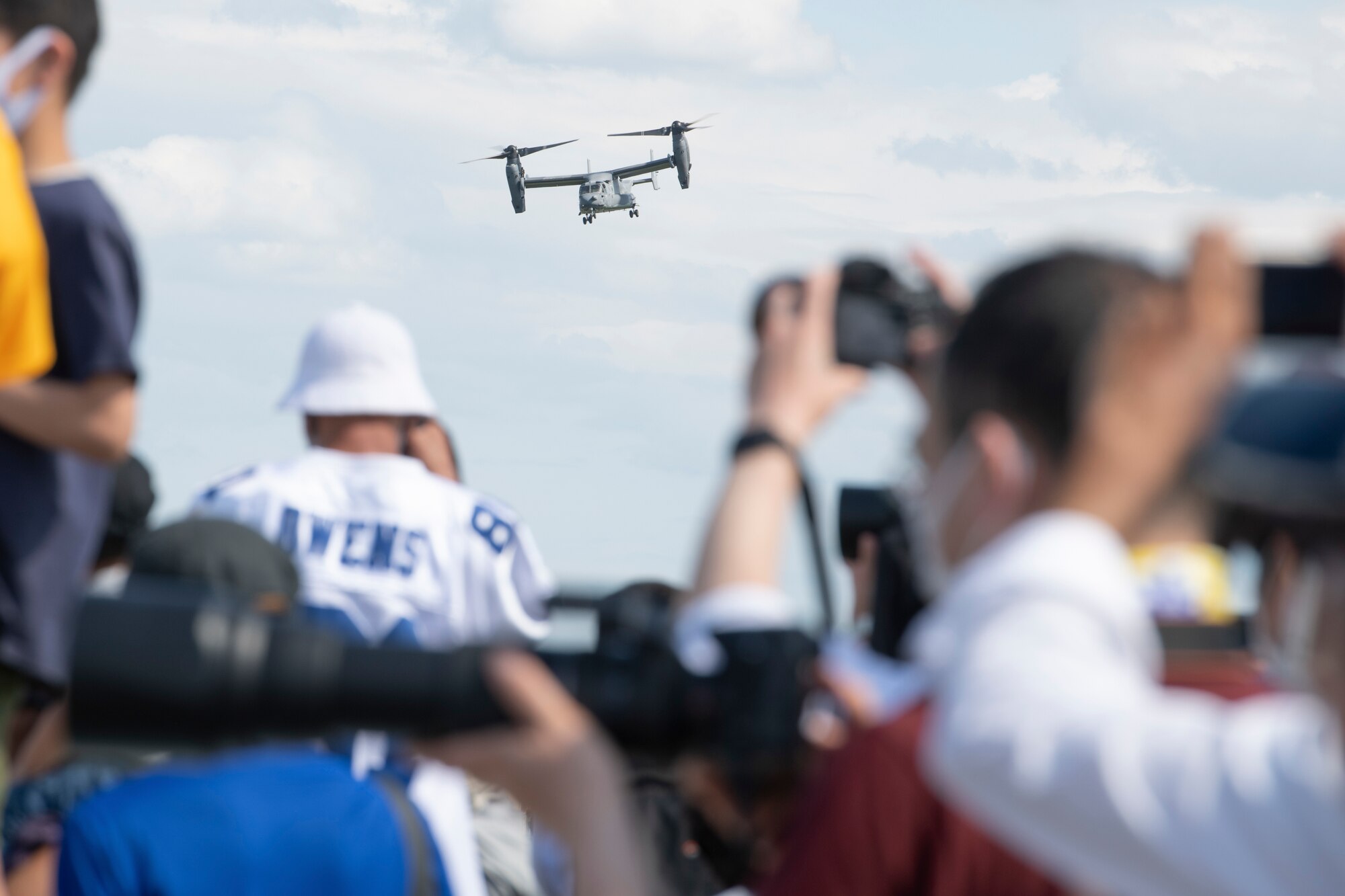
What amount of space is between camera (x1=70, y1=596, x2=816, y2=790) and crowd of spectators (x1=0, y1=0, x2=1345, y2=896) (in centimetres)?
2

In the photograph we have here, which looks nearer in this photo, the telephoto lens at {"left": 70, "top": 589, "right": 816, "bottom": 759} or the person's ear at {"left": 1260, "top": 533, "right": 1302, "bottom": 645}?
the telephoto lens at {"left": 70, "top": 589, "right": 816, "bottom": 759}

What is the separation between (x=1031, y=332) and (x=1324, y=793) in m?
0.62

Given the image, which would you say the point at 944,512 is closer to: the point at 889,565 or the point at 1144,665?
the point at 1144,665

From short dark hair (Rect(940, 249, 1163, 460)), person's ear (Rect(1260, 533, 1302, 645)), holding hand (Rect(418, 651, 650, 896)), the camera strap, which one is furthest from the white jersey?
short dark hair (Rect(940, 249, 1163, 460))

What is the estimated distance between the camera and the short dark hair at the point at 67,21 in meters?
3.33

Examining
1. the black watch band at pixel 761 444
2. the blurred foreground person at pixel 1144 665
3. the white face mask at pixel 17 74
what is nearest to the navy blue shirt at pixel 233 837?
the black watch band at pixel 761 444

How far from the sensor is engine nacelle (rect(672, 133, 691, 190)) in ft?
197

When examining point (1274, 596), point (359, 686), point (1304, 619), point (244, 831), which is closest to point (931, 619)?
point (1304, 619)

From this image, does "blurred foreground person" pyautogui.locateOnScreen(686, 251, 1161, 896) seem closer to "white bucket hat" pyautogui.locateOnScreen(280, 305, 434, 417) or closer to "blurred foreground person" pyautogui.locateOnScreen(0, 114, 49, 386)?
"blurred foreground person" pyautogui.locateOnScreen(0, 114, 49, 386)

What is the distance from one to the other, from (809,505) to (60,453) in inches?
73.4

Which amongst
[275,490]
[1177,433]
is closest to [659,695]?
[1177,433]

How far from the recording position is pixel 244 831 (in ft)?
8.70

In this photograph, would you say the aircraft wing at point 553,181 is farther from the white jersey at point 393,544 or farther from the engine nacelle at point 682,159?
the white jersey at point 393,544

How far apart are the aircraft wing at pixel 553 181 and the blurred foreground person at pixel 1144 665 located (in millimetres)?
59270
